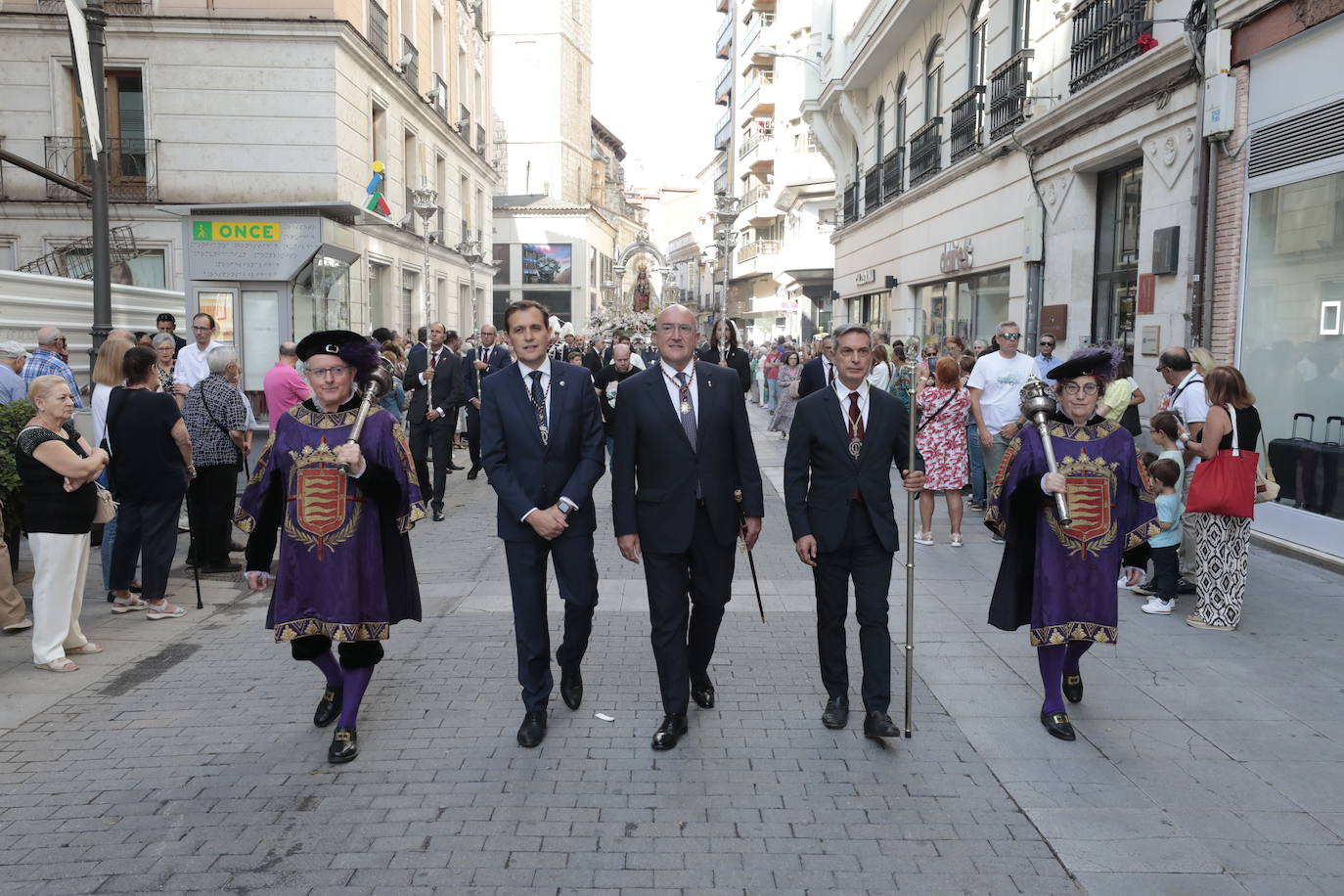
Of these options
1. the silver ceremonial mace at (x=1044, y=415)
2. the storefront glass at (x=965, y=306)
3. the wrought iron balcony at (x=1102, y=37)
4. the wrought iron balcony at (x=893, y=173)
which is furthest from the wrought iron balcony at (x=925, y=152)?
the silver ceremonial mace at (x=1044, y=415)

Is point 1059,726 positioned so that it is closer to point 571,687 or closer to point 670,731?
point 670,731

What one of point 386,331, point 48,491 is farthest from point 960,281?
point 48,491

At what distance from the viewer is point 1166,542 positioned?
737cm

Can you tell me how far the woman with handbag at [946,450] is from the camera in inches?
380

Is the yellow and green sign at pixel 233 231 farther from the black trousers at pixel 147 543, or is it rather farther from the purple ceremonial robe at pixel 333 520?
the purple ceremonial robe at pixel 333 520

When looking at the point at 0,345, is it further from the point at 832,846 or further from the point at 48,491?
the point at 832,846

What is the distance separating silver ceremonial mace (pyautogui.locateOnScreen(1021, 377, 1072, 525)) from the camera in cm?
474

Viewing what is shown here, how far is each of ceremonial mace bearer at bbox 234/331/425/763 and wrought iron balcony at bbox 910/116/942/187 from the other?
16468mm

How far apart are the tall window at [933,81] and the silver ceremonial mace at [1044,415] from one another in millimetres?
15908

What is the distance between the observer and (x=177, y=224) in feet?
65.3

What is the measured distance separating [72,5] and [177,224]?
9.21m

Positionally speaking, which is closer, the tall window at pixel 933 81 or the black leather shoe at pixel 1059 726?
the black leather shoe at pixel 1059 726

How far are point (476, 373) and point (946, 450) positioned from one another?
5.82 metres

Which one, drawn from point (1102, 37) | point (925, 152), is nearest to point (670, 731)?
point (1102, 37)
